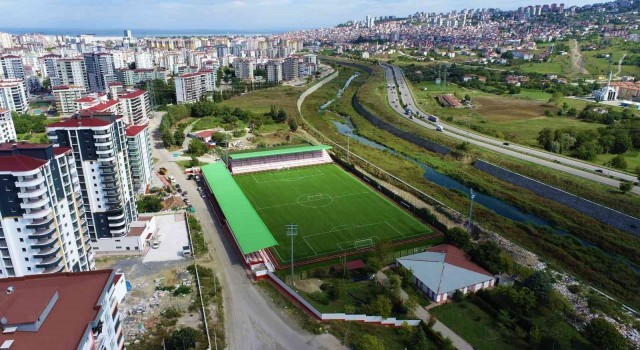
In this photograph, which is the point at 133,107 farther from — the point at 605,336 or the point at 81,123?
the point at 605,336

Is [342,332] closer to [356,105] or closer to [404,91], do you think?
[356,105]

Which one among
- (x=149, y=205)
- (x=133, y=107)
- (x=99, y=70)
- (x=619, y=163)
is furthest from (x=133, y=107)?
(x=619, y=163)

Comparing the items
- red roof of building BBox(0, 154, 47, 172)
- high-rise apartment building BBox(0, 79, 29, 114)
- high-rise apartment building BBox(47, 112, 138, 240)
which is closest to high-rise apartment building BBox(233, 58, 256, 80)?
high-rise apartment building BBox(0, 79, 29, 114)

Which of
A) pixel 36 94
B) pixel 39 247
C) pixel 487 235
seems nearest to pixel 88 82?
pixel 36 94

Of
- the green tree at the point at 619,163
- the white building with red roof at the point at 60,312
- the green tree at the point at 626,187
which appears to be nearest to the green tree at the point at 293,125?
the green tree at the point at 619,163

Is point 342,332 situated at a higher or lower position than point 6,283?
lower

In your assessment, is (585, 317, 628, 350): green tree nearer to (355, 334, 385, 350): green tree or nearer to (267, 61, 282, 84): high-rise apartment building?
(355, 334, 385, 350): green tree

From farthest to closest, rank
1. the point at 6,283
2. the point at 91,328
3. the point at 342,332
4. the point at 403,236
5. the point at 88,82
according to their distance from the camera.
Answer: the point at 88,82
the point at 403,236
the point at 342,332
the point at 6,283
the point at 91,328
